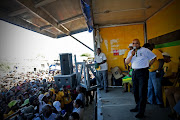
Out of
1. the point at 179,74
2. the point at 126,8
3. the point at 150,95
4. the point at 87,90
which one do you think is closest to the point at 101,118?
the point at 150,95

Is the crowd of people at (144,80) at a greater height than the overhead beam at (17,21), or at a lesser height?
lesser

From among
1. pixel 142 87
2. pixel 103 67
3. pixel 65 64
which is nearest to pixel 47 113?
pixel 142 87

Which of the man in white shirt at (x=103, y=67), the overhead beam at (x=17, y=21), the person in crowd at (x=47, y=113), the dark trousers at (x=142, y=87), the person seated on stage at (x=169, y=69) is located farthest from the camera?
the man in white shirt at (x=103, y=67)

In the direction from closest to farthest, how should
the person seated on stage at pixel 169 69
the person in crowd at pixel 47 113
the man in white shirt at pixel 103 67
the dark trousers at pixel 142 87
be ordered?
the dark trousers at pixel 142 87, the person in crowd at pixel 47 113, the person seated on stage at pixel 169 69, the man in white shirt at pixel 103 67

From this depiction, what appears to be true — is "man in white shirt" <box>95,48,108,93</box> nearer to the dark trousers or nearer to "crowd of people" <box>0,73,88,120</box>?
"crowd of people" <box>0,73,88,120</box>

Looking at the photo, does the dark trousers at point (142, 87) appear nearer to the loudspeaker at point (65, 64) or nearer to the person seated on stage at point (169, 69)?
the person seated on stage at point (169, 69)

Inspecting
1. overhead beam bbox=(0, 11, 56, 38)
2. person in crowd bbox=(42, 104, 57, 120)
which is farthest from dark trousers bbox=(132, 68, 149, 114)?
overhead beam bbox=(0, 11, 56, 38)

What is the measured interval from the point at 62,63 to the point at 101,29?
10.2 feet

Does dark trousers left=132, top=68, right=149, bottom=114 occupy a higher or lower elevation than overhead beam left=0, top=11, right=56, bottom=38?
lower

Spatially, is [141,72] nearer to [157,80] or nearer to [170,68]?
[157,80]

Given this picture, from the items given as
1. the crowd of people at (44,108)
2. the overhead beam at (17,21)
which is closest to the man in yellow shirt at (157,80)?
the crowd of people at (44,108)

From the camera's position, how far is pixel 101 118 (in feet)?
8.82

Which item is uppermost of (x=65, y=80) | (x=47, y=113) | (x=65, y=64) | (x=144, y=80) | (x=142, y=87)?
(x=65, y=64)

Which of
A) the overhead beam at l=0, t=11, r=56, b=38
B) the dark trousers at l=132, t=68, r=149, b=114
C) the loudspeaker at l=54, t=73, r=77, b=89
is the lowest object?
the loudspeaker at l=54, t=73, r=77, b=89
